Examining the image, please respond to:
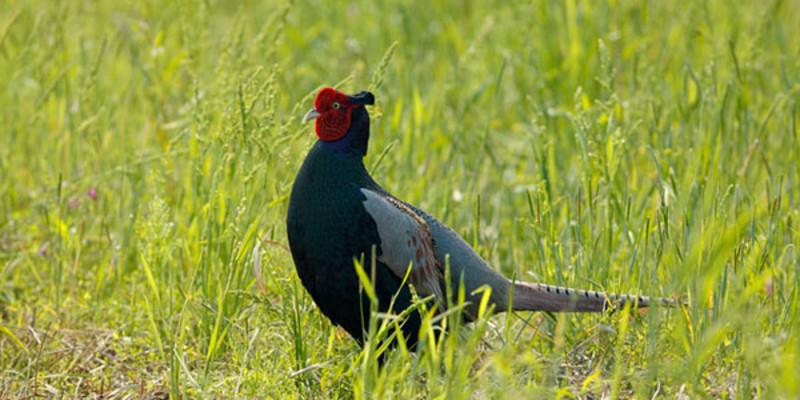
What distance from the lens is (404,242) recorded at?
380 centimetres

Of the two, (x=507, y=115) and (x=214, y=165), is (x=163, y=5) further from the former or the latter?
(x=214, y=165)

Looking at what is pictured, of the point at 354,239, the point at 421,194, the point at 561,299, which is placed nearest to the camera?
the point at 354,239

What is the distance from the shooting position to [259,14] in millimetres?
7996

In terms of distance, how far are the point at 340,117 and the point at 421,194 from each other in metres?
1.46

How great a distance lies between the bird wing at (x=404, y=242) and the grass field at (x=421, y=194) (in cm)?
28

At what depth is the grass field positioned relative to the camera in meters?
3.66

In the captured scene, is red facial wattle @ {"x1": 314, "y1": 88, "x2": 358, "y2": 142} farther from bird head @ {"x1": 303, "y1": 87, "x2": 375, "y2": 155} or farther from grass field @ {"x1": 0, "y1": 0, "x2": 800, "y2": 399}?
grass field @ {"x1": 0, "y1": 0, "x2": 800, "y2": 399}

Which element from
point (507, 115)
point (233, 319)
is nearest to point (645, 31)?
point (507, 115)

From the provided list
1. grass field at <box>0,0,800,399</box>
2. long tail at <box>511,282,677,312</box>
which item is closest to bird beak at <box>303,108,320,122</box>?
grass field at <box>0,0,800,399</box>

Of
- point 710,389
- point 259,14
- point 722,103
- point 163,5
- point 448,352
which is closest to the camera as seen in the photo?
point 448,352

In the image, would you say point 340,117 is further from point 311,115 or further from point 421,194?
point 421,194

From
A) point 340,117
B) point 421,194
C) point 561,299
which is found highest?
point 340,117

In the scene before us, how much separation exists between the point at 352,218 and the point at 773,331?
4.77 ft

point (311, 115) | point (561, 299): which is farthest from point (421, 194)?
point (311, 115)
